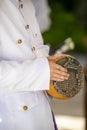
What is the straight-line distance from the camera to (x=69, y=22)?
25.4ft

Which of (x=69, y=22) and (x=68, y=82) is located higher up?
(x=68, y=82)

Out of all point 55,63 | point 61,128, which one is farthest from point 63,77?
point 61,128

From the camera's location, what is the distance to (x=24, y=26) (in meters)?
1.62

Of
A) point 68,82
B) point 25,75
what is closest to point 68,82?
point 68,82

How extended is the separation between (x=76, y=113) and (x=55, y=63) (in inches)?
111

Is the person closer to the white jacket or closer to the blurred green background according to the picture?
the white jacket

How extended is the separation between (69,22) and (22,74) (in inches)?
A: 248

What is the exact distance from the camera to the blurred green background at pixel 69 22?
24.7 feet

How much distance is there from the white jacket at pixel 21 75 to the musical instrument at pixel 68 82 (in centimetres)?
5

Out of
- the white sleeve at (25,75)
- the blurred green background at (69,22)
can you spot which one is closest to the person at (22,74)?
the white sleeve at (25,75)

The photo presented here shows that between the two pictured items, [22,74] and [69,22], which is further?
[69,22]

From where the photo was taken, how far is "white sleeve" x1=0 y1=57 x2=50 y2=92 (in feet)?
4.93

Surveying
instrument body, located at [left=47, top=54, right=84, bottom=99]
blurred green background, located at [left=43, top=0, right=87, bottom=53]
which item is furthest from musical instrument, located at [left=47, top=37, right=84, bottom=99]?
blurred green background, located at [left=43, top=0, right=87, bottom=53]

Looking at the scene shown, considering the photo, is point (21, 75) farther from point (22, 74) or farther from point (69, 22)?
point (69, 22)
